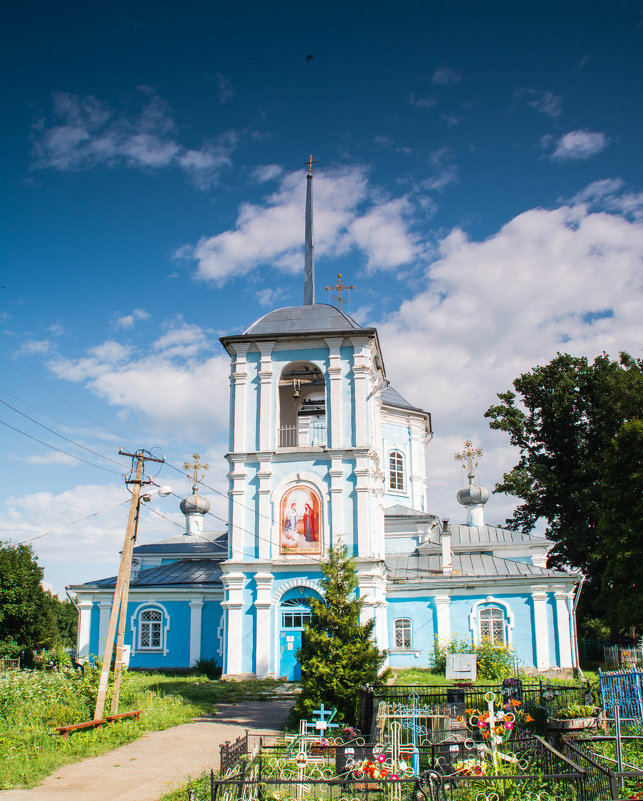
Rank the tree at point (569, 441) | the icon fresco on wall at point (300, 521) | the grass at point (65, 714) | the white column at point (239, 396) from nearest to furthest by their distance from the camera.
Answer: the grass at point (65, 714), the icon fresco on wall at point (300, 521), the white column at point (239, 396), the tree at point (569, 441)

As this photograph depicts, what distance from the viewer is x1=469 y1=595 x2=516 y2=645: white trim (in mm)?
23922

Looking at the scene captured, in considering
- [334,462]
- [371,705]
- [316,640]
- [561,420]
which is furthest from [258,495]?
[561,420]

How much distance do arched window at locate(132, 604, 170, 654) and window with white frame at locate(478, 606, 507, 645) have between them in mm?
10432

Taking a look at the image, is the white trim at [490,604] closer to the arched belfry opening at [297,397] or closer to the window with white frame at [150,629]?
the arched belfry opening at [297,397]

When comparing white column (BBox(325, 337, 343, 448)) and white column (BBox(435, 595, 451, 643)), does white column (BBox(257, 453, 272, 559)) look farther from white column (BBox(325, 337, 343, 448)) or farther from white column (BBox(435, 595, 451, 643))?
white column (BBox(435, 595, 451, 643))

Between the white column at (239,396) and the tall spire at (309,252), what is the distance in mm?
5409

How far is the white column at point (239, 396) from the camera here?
886 inches

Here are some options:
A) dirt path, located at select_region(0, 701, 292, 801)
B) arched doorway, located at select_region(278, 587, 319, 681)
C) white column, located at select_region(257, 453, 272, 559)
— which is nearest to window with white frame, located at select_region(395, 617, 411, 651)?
arched doorway, located at select_region(278, 587, 319, 681)

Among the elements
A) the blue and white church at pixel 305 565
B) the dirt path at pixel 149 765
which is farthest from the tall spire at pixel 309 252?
the dirt path at pixel 149 765

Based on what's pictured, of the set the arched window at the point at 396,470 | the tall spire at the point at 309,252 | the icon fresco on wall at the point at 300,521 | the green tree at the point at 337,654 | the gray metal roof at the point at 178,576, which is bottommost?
the green tree at the point at 337,654

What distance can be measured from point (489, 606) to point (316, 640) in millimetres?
11651

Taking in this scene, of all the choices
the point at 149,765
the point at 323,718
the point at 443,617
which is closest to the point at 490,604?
the point at 443,617

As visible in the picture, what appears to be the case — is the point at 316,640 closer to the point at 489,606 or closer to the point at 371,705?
the point at 371,705

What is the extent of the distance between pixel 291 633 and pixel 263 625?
0.83 m
